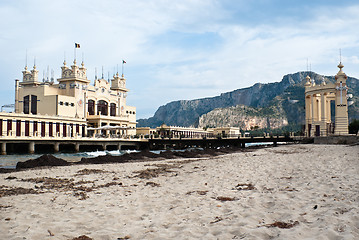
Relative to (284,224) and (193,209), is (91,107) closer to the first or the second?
(193,209)

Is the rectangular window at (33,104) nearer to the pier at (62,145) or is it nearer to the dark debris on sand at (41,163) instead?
the pier at (62,145)

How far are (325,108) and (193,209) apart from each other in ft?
189

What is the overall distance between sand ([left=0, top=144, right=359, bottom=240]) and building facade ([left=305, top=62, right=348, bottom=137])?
159ft

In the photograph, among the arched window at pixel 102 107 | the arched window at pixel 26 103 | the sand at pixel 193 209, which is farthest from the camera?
the arched window at pixel 102 107

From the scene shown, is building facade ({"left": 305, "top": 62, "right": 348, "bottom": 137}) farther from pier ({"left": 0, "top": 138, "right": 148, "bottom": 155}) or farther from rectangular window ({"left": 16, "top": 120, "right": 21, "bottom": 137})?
rectangular window ({"left": 16, "top": 120, "right": 21, "bottom": 137})

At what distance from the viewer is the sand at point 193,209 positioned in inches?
226

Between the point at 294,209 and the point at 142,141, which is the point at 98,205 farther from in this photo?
the point at 142,141

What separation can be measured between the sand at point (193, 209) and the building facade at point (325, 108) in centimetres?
4859

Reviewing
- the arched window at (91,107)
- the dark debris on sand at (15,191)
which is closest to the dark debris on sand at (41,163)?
the dark debris on sand at (15,191)

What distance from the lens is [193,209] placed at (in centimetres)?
754

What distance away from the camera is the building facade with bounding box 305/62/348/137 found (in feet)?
181

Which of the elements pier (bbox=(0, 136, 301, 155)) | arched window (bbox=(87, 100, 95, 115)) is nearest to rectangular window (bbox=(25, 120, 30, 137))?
→ pier (bbox=(0, 136, 301, 155))

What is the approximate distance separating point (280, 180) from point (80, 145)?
2245 inches

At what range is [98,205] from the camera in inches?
328
